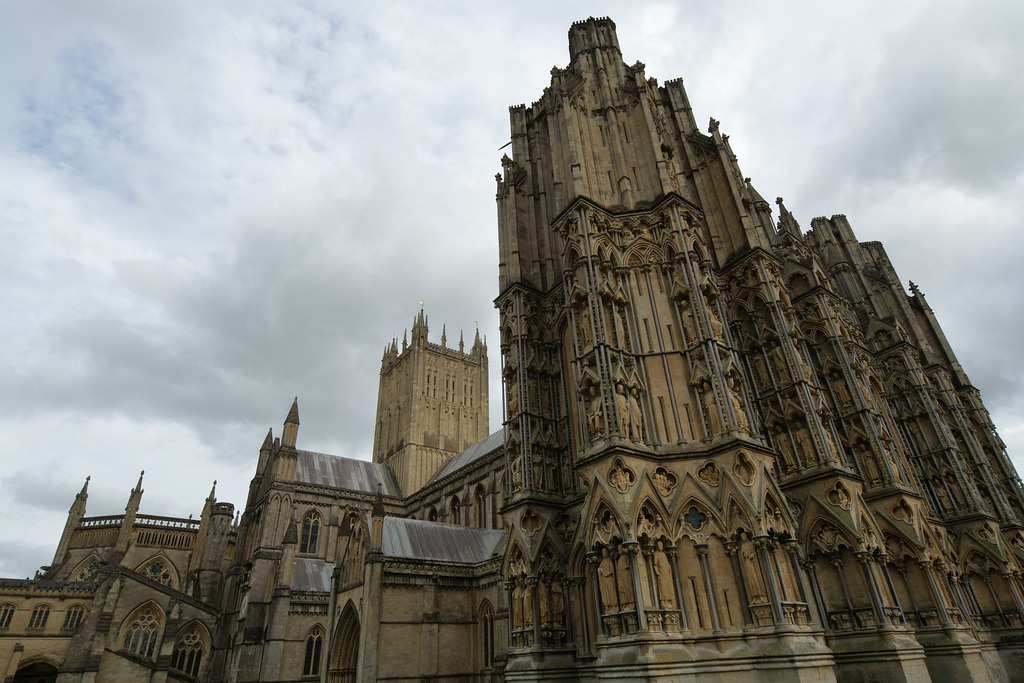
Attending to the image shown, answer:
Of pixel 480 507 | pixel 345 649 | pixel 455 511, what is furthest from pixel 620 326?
pixel 455 511

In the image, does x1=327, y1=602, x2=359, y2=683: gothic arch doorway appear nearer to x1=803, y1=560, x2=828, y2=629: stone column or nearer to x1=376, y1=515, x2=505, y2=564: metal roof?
x1=376, y1=515, x2=505, y2=564: metal roof

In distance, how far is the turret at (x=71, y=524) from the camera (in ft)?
154

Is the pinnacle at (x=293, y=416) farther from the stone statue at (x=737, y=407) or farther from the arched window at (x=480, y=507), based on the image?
the stone statue at (x=737, y=407)

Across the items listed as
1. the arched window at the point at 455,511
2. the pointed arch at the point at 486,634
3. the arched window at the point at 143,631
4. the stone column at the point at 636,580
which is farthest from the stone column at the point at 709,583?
the arched window at the point at 143,631

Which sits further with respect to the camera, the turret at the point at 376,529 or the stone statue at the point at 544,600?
the turret at the point at 376,529

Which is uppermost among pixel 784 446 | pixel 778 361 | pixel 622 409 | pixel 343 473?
pixel 343 473

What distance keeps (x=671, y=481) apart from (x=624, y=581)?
7.83 ft

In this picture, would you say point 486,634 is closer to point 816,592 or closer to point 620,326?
point 816,592

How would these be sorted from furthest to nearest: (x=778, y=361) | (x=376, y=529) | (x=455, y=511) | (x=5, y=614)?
(x=455, y=511) → (x=5, y=614) → (x=376, y=529) → (x=778, y=361)

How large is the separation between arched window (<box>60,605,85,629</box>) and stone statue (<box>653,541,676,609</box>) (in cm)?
4374

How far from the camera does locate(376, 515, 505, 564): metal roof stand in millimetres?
30373

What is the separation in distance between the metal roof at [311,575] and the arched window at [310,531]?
16.7 feet

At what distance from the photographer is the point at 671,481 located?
38.4 feet

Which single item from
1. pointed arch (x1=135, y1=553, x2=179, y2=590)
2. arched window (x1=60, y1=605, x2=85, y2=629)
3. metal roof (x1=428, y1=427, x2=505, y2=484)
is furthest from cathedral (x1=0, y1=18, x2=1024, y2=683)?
pointed arch (x1=135, y1=553, x2=179, y2=590)
